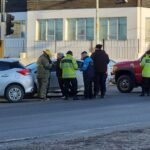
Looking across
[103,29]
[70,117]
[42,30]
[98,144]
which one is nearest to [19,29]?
[42,30]

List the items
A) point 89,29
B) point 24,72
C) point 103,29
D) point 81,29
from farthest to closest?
point 81,29
point 89,29
point 103,29
point 24,72

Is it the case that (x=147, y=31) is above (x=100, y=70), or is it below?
above

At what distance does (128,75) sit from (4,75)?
20.3 feet

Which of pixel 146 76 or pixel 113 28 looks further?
pixel 113 28

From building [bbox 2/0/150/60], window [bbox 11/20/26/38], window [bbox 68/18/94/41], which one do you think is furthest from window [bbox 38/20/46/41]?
window [bbox 68/18/94/41]

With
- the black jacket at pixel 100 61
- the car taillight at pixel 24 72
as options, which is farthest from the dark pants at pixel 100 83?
the car taillight at pixel 24 72

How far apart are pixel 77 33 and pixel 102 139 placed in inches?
1589

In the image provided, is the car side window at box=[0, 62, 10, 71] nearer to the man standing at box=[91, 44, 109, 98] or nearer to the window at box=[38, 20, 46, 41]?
the man standing at box=[91, 44, 109, 98]

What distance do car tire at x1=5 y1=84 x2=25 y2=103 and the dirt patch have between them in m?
9.94

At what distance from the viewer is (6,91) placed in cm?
2191

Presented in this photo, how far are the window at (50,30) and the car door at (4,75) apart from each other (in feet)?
99.7

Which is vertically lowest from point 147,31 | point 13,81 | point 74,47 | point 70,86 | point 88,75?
point 70,86

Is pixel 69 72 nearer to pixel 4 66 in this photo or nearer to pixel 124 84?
pixel 4 66

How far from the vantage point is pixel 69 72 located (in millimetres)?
22359
